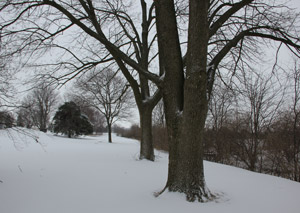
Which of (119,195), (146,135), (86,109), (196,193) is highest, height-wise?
(86,109)

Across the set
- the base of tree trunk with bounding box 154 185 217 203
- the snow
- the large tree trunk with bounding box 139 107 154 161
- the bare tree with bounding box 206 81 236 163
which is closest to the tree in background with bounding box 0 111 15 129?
the snow

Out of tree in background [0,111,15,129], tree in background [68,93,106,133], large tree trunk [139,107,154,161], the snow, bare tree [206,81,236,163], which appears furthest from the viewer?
tree in background [68,93,106,133]

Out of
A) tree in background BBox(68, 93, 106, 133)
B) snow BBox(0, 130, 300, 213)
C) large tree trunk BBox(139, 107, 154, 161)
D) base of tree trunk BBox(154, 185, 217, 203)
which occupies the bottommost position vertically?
snow BBox(0, 130, 300, 213)

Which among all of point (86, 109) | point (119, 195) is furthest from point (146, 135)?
point (86, 109)

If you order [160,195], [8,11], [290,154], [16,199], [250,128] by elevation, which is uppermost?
[8,11]

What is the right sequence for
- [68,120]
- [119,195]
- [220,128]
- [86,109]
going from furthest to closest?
[86,109]
[68,120]
[220,128]
[119,195]

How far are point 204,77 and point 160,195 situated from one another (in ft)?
7.24

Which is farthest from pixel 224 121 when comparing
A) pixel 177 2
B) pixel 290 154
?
pixel 177 2

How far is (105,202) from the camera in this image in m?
2.79

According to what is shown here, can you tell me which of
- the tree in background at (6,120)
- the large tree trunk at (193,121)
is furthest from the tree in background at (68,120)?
the large tree trunk at (193,121)

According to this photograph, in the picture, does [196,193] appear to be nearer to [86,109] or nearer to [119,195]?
[119,195]

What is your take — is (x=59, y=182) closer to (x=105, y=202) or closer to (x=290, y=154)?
(x=105, y=202)

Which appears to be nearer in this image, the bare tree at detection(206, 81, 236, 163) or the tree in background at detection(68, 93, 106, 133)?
the bare tree at detection(206, 81, 236, 163)

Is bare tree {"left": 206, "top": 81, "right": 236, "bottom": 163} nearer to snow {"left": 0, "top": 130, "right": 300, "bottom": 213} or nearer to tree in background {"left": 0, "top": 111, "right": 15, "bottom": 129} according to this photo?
snow {"left": 0, "top": 130, "right": 300, "bottom": 213}
